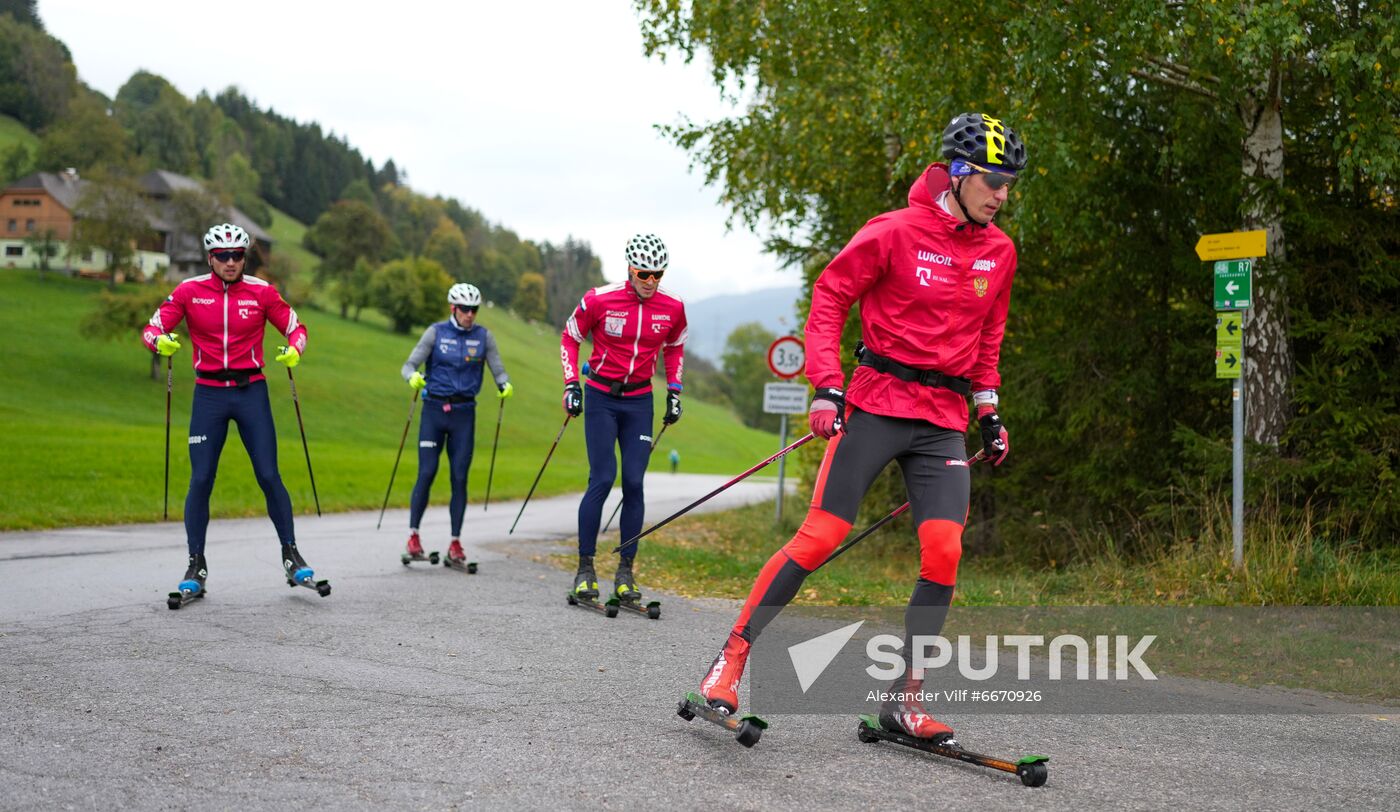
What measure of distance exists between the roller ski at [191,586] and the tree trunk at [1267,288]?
871 centimetres

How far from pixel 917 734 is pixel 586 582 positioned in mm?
4205

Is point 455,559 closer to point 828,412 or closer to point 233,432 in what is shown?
point 828,412

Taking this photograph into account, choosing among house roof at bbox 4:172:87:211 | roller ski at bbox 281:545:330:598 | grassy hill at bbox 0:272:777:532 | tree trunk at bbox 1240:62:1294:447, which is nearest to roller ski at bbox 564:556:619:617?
roller ski at bbox 281:545:330:598

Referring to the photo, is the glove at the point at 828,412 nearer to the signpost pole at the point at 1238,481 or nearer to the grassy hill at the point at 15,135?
the signpost pole at the point at 1238,481

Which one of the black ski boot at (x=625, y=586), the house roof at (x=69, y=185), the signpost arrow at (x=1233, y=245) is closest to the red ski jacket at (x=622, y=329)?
the black ski boot at (x=625, y=586)

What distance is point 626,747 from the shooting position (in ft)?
15.0

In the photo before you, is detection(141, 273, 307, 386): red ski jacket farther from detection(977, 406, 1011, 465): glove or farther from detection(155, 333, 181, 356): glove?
detection(977, 406, 1011, 465): glove

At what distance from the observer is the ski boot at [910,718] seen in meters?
4.65

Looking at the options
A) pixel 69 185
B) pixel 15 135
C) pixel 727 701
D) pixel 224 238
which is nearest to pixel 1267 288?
pixel 727 701

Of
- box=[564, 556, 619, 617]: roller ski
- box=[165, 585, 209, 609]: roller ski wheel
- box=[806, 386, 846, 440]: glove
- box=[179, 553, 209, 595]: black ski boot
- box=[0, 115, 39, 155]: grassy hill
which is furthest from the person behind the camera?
box=[0, 115, 39, 155]: grassy hill

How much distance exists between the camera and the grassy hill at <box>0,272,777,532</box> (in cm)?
1839

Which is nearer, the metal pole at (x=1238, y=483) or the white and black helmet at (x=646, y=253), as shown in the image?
the white and black helmet at (x=646, y=253)

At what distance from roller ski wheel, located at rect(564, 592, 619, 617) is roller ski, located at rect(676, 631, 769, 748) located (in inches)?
127

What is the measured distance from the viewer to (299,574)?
832 centimetres
